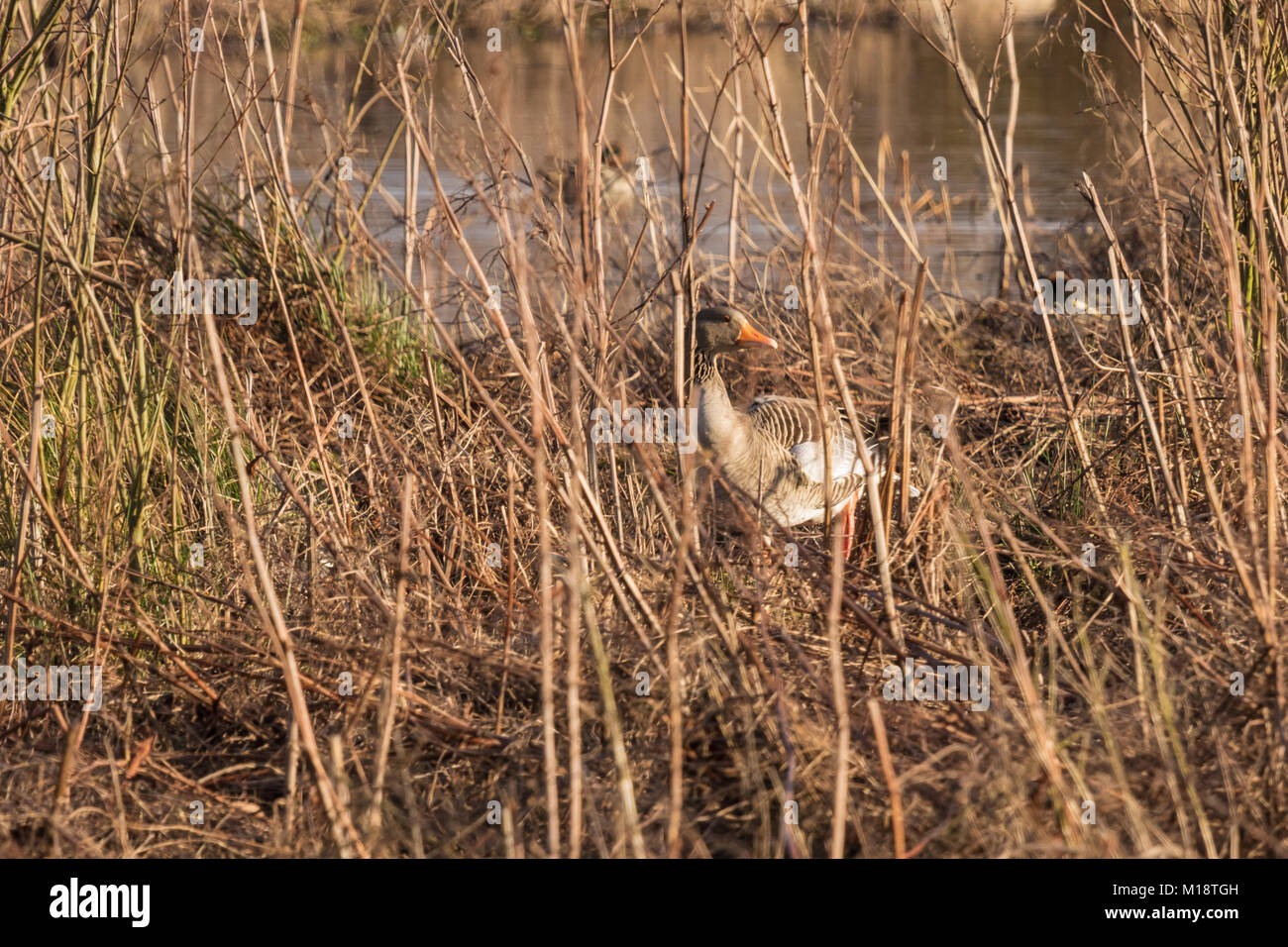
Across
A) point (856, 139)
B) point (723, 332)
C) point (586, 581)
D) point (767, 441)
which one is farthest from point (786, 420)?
point (856, 139)

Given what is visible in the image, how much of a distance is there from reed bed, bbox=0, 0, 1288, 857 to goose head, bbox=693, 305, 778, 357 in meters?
0.65

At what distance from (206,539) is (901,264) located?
4896 millimetres

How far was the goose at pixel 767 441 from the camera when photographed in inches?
178

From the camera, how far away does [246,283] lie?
5.11 meters

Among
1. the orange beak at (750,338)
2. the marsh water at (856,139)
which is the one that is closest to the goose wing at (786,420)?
the orange beak at (750,338)

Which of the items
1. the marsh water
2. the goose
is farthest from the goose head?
the marsh water

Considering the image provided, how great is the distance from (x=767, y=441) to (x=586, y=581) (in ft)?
7.54

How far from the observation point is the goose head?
16.1 ft

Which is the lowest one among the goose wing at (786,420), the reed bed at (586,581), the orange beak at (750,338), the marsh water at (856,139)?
the reed bed at (586,581)

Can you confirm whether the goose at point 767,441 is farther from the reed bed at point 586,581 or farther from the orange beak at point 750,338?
the reed bed at point 586,581

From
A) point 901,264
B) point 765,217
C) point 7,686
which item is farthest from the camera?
point 901,264

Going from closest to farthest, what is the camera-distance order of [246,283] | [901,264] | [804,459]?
[804,459]
[246,283]
[901,264]
